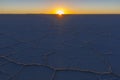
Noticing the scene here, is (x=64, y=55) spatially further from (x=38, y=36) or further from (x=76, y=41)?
(x=38, y=36)

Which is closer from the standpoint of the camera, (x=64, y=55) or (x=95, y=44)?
(x=64, y=55)

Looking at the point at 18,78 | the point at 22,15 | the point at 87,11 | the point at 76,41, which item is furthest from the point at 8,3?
the point at 18,78

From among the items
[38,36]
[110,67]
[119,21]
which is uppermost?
[119,21]

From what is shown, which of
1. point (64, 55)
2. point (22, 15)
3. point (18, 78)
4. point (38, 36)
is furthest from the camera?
point (22, 15)

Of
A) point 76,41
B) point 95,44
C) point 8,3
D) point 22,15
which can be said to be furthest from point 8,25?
point 95,44

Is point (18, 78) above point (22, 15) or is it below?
below

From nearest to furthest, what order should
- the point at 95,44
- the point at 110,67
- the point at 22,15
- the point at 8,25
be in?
the point at 110,67
the point at 95,44
the point at 8,25
the point at 22,15

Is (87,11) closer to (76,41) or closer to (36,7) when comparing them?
(36,7)
